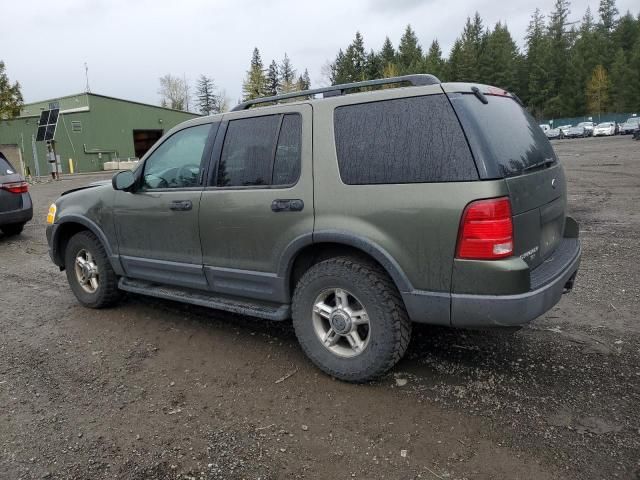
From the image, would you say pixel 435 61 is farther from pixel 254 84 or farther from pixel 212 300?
pixel 212 300

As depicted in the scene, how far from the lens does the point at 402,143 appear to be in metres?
3.06

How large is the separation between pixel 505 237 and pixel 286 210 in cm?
146

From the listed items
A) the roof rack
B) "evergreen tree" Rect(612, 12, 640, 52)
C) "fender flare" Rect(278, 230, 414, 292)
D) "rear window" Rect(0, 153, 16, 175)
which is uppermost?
"evergreen tree" Rect(612, 12, 640, 52)

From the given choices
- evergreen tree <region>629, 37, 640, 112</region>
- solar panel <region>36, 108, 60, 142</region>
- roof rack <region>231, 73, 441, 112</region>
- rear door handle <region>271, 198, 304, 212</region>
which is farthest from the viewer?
evergreen tree <region>629, 37, 640, 112</region>

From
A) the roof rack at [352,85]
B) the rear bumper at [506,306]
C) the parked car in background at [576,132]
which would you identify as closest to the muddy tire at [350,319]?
the rear bumper at [506,306]

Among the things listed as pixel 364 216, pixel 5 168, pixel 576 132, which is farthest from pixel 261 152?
pixel 576 132

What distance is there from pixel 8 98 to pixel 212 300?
30611mm

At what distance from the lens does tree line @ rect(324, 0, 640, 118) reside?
231ft

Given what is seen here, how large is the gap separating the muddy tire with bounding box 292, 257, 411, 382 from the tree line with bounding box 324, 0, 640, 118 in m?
71.6

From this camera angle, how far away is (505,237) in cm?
279

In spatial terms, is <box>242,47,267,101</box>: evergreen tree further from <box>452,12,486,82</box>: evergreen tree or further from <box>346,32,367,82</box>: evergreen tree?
<box>452,12,486,82</box>: evergreen tree

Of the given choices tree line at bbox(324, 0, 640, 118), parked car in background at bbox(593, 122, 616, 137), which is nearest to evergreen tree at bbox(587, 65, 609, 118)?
tree line at bbox(324, 0, 640, 118)

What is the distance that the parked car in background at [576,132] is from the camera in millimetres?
54812

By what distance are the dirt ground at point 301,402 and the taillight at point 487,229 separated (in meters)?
0.99
